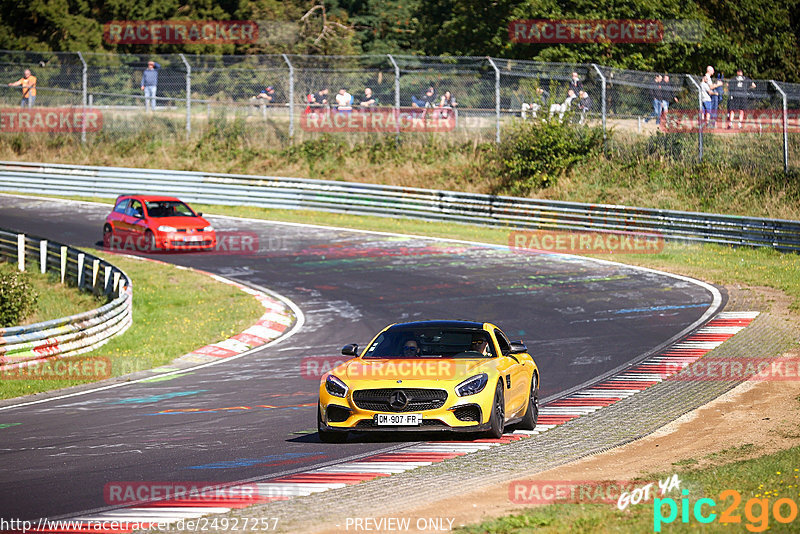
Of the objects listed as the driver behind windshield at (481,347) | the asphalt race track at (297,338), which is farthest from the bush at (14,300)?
the driver behind windshield at (481,347)

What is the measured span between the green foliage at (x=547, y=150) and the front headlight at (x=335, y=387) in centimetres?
2505

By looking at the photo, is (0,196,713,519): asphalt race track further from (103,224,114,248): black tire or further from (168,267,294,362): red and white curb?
(103,224,114,248): black tire

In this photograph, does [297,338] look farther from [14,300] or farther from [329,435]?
[329,435]

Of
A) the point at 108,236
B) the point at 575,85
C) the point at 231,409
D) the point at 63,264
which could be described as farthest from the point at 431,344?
the point at 575,85

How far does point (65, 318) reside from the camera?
18.4 metres

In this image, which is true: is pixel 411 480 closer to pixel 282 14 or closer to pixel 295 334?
pixel 295 334

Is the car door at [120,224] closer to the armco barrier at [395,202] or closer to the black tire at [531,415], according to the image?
the armco barrier at [395,202]

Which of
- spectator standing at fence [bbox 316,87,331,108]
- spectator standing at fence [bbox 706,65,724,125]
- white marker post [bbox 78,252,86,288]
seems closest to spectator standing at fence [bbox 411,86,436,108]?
spectator standing at fence [bbox 316,87,331,108]

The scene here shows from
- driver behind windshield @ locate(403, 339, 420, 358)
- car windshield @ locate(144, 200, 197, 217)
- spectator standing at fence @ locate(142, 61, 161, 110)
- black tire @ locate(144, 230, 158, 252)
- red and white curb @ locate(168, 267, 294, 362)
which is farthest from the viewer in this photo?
spectator standing at fence @ locate(142, 61, 161, 110)

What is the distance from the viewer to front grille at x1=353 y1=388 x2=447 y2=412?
1074 cm

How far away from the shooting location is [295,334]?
66.4 feet

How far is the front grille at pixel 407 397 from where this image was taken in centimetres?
1074

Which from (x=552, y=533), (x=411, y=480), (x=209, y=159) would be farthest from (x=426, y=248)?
(x=552, y=533)

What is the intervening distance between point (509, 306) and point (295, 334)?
173 inches
